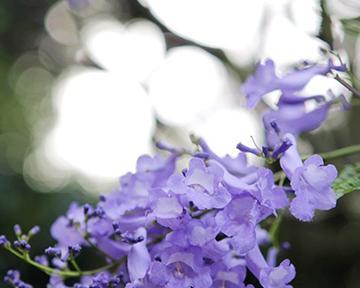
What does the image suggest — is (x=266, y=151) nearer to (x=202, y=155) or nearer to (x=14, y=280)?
(x=202, y=155)

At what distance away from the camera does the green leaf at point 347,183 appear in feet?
1.59

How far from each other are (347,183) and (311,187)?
7 cm

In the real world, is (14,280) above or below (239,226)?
below

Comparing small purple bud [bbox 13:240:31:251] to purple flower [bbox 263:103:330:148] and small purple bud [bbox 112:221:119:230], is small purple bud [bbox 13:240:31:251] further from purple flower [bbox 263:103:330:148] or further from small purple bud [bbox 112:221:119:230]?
purple flower [bbox 263:103:330:148]

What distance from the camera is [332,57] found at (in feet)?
1.98

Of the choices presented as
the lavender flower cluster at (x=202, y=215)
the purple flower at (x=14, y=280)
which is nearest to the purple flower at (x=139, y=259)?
the lavender flower cluster at (x=202, y=215)

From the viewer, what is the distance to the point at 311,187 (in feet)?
1.46

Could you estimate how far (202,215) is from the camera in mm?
498

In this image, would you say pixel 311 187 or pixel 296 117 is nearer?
pixel 311 187

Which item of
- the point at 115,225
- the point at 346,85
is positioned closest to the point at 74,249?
the point at 115,225

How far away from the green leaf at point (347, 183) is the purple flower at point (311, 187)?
31 mm

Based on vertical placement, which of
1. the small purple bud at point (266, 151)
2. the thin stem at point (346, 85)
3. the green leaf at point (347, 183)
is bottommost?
the green leaf at point (347, 183)

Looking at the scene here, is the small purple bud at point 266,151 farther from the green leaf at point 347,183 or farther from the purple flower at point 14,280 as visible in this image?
the purple flower at point 14,280

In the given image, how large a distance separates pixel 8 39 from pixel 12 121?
13.2 inches
